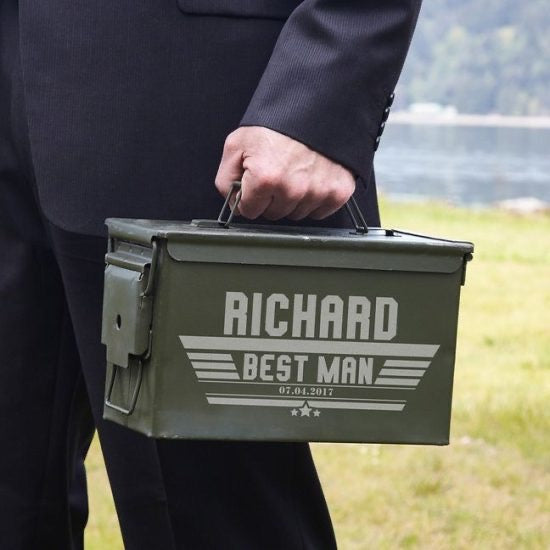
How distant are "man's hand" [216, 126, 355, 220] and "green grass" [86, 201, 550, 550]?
1.62 metres

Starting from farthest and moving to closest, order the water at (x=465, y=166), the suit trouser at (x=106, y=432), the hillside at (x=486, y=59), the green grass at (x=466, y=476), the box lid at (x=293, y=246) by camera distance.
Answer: the hillside at (x=486, y=59) → the water at (x=465, y=166) → the green grass at (x=466, y=476) → the suit trouser at (x=106, y=432) → the box lid at (x=293, y=246)

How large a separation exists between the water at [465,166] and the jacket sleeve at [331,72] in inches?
636

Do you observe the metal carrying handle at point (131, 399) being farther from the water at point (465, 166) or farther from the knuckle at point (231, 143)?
the water at point (465, 166)

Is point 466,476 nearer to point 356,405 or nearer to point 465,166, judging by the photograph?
point 356,405

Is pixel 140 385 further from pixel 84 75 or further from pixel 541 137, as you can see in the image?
pixel 541 137

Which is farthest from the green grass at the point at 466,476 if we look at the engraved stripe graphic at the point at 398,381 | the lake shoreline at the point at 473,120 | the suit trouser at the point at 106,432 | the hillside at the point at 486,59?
the lake shoreline at the point at 473,120

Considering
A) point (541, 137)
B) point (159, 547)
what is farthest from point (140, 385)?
point (541, 137)

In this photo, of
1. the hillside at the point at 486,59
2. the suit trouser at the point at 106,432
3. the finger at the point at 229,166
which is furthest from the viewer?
the hillside at the point at 486,59

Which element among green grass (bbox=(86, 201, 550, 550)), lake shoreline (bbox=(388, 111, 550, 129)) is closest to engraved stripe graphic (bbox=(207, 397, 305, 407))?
green grass (bbox=(86, 201, 550, 550))

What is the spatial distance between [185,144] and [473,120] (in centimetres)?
10209

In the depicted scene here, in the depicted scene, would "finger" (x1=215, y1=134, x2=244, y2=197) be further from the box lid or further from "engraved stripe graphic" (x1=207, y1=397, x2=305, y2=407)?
"engraved stripe graphic" (x1=207, y1=397, x2=305, y2=407)

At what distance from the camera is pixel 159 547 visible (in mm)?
1753

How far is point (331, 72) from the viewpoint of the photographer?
5.16 feet

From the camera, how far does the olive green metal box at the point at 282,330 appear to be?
58.3 inches
